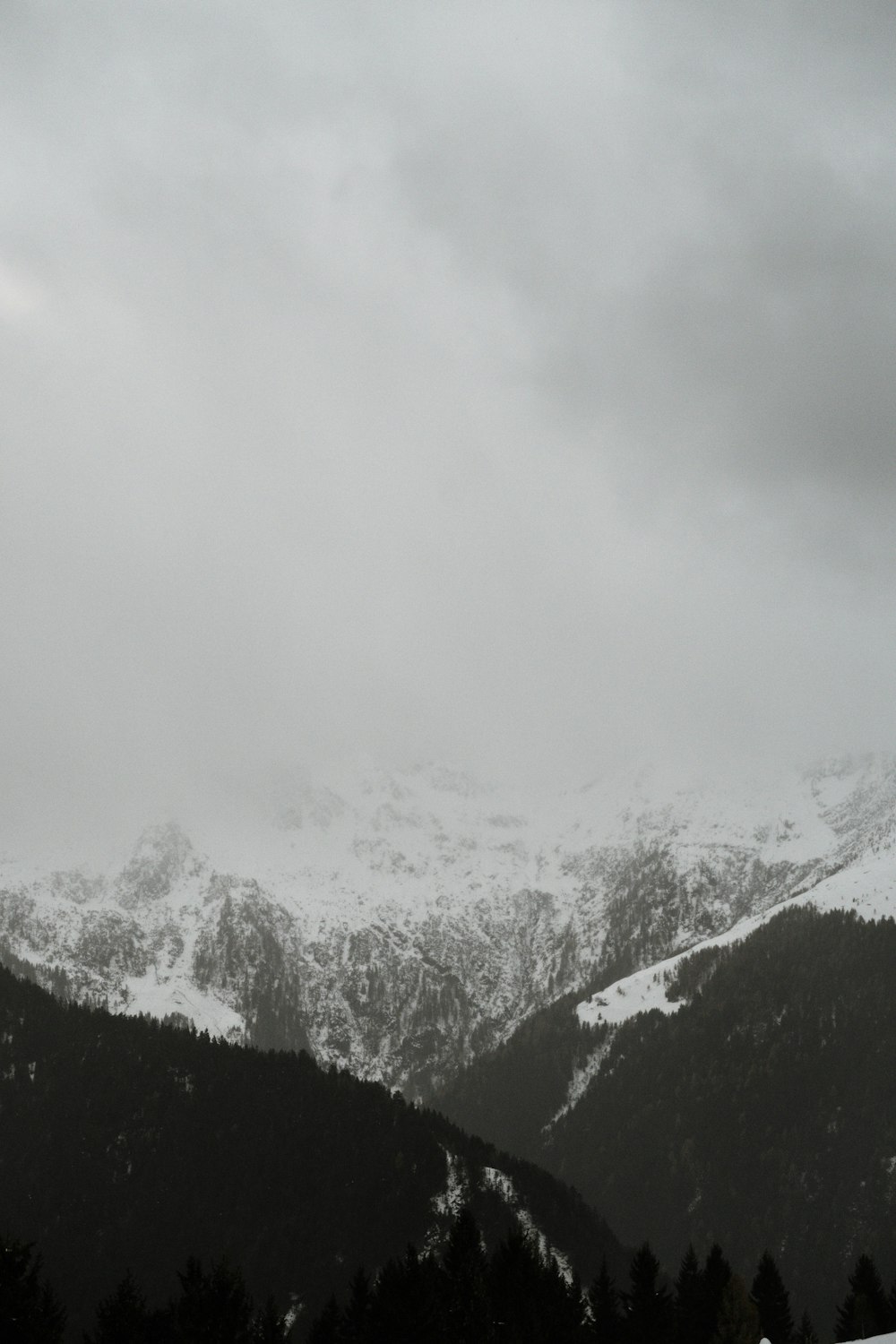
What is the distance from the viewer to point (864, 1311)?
122 meters

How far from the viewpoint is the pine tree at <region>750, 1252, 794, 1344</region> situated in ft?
409

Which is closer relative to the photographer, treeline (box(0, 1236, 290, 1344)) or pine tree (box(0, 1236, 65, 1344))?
pine tree (box(0, 1236, 65, 1344))

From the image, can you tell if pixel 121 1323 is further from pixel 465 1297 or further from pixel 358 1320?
pixel 465 1297

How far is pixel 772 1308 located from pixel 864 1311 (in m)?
9.81

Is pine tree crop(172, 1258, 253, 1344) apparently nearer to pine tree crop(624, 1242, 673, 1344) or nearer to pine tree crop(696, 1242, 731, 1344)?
pine tree crop(624, 1242, 673, 1344)

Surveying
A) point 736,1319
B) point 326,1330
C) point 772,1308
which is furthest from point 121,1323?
point 772,1308

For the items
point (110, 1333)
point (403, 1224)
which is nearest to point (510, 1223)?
point (403, 1224)

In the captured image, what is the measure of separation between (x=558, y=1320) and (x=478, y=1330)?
492 inches

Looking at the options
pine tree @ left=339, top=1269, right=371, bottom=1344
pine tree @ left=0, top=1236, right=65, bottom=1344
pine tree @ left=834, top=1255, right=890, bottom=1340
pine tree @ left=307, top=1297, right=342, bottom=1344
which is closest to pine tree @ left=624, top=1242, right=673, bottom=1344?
pine tree @ left=834, top=1255, right=890, bottom=1340

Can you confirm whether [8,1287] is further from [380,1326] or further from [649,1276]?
[649,1276]

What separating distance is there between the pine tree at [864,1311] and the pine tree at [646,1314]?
1883 cm

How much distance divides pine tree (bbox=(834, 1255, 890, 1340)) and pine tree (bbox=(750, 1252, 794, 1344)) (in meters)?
5.84

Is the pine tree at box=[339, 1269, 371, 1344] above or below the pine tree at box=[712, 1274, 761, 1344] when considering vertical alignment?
above

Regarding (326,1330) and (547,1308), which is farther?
(547,1308)
